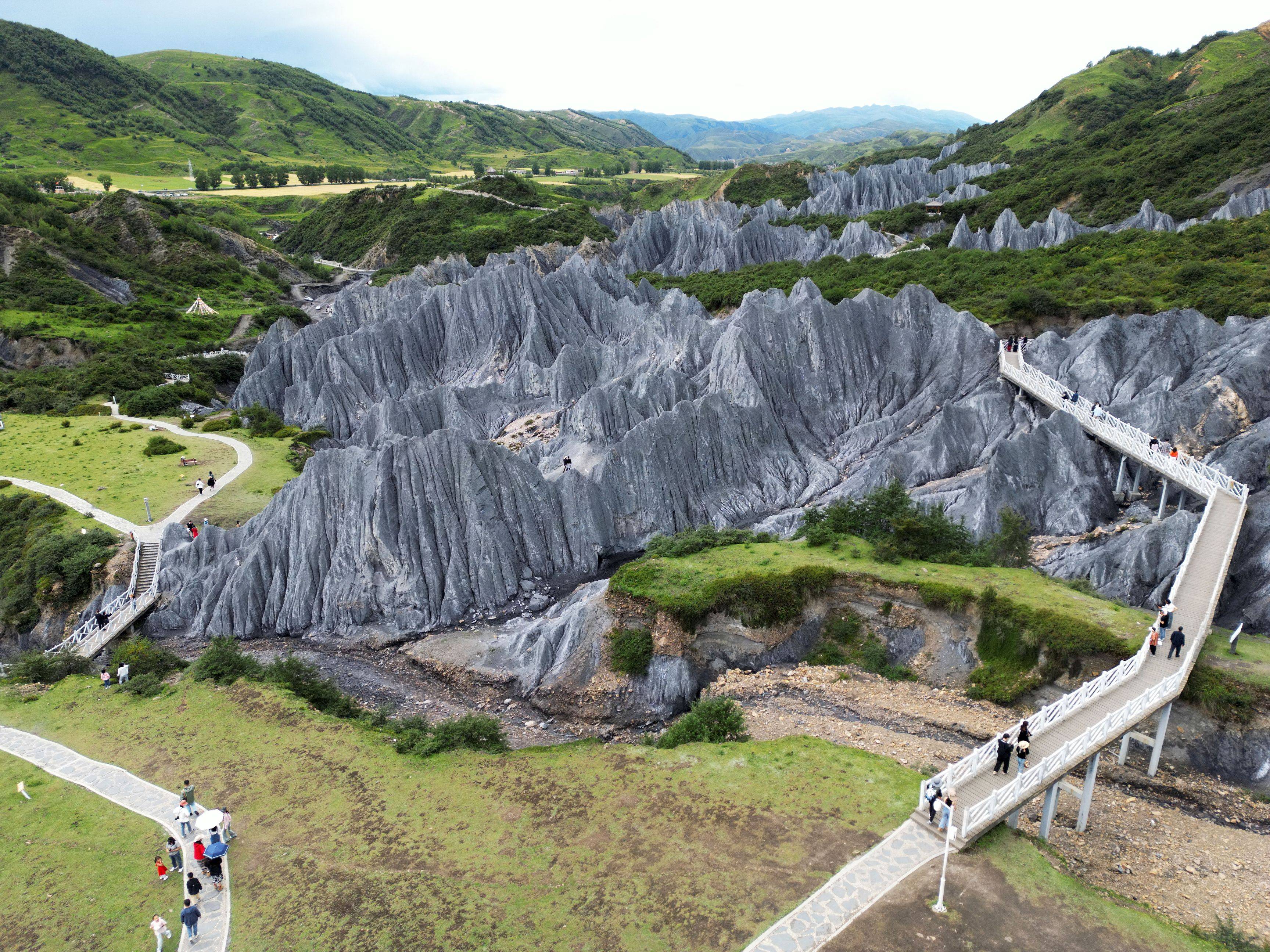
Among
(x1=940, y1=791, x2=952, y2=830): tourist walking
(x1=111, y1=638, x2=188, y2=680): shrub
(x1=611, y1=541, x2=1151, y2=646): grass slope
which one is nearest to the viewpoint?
(x1=940, y1=791, x2=952, y2=830): tourist walking

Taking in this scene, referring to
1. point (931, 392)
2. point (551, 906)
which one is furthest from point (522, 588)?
point (931, 392)

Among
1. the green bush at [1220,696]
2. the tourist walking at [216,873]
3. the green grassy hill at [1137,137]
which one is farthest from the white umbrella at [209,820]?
the green grassy hill at [1137,137]

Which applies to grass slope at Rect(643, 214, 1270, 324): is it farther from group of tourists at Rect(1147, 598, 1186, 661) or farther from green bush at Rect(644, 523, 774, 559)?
green bush at Rect(644, 523, 774, 559)

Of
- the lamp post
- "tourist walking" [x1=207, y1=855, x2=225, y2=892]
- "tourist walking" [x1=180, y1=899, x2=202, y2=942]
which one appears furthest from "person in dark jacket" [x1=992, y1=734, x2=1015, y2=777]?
"tourist walking" [x1=207, y1=855, x2=225, y2=892]

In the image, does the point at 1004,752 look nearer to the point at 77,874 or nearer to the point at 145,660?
the point at 77,874

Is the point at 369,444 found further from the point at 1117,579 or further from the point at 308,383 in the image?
the point at 1117,579

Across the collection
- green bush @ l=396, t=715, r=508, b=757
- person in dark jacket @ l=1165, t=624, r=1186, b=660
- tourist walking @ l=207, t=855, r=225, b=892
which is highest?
person in dark jacket @ l=1165, t=624, r=1186, b=660
